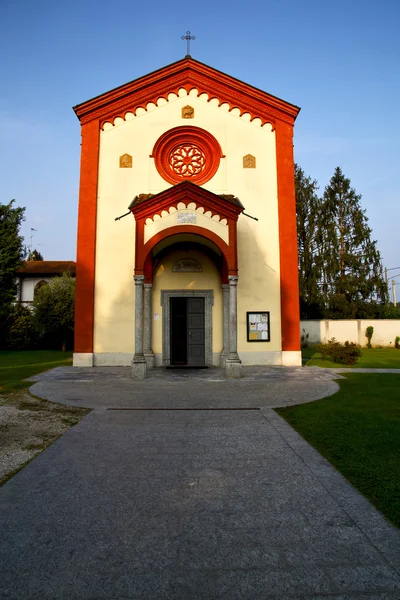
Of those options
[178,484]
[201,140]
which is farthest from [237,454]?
[201,140]

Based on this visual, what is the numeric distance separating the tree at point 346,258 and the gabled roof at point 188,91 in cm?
1833

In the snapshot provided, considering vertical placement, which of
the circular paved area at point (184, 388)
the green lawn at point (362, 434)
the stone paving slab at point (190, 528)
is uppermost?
the circular paved area at point (184, 388)

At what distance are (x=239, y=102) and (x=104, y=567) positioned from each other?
52.6ft

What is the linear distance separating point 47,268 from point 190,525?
109 feet

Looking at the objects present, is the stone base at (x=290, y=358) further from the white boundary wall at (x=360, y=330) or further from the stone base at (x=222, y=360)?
the white boundary wall at (x=360, y=330)

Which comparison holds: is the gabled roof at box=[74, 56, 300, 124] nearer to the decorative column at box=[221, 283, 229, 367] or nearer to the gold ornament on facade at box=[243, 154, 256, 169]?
the gold ornament on facade at box=[243, 154, 256, 169]

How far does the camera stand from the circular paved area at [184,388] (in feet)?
25.5

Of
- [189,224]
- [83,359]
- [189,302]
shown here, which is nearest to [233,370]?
[189,302]

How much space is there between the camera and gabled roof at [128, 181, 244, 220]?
11.8 metres

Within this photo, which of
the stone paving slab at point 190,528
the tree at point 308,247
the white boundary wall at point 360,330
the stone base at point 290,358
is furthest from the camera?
the tree at point 308,247

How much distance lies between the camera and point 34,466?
4.21 meters

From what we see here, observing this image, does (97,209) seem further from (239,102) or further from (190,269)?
(239,102)

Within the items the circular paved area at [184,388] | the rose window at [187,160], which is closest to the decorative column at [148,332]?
the circular paved area at [184,388]

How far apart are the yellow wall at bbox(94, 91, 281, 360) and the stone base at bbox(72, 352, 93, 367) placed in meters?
0.39
